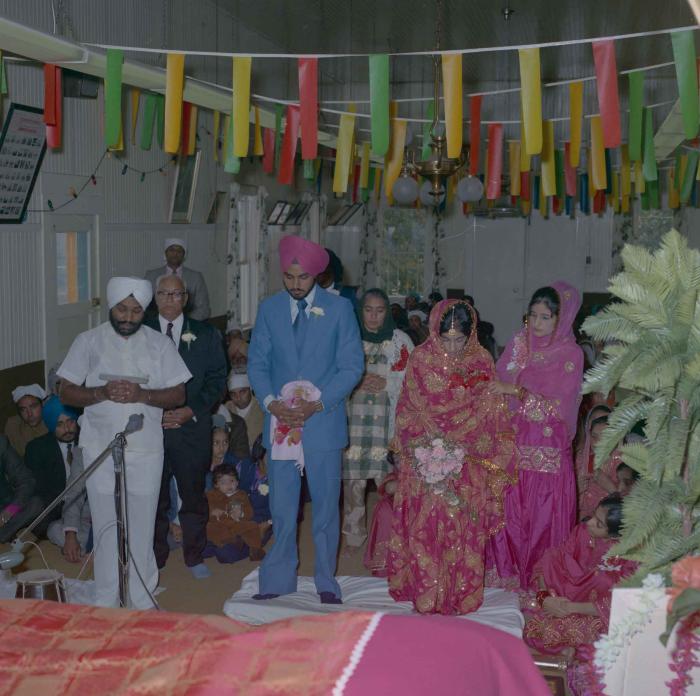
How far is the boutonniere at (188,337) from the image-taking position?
5156 mm

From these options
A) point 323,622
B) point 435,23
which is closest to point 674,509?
point 323,622

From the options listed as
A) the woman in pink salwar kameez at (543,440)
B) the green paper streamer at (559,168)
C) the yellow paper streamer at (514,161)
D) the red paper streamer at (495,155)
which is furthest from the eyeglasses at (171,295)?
the green paper streamer at (559,168)

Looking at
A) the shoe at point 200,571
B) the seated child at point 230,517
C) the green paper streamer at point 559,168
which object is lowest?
the shoe at point 200,571

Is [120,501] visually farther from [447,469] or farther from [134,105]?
[134,105]

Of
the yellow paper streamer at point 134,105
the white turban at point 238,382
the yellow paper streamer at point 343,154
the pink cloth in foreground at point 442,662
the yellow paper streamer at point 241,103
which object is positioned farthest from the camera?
the yellow paper streamer at point 134,105

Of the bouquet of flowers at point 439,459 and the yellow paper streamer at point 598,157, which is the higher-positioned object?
the yellow paper streamer at point 598,157

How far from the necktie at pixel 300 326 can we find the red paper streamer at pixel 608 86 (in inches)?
73.6

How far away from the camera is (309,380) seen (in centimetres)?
480

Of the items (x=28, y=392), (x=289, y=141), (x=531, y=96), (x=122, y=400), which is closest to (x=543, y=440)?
(x=531, y=96)

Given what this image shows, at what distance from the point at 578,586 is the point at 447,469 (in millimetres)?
842

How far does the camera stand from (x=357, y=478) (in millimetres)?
5820

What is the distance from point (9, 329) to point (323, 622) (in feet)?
18.2

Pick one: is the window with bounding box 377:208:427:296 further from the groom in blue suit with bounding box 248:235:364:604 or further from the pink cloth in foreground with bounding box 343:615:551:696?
the pink cloth in foreground with bounding box 343:615:551:696

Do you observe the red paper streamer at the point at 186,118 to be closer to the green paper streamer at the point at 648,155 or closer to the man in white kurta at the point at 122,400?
the man in white kurta at the point at 122,400
